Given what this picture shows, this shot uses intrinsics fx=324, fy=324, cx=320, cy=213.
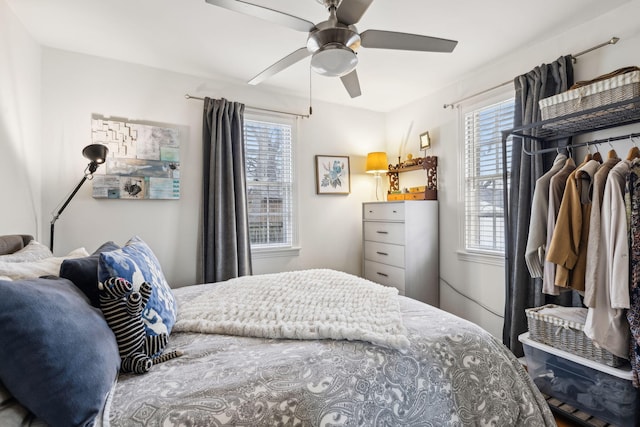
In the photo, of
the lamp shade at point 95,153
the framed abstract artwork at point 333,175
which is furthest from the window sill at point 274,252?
the lamp shade at point 95,153

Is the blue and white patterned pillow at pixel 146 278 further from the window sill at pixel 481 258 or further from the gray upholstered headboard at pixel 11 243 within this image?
the window sill at pixel 481 258

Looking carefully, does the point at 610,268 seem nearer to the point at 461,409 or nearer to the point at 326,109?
the point at 461,409

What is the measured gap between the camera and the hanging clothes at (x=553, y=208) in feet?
6.72

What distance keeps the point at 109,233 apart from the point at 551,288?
3.39 m

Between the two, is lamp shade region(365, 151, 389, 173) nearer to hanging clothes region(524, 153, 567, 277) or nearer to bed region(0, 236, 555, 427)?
hanging clothes region(524, 153, 567, 277)

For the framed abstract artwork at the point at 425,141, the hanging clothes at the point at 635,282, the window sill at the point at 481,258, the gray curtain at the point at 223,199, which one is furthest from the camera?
the framed abstract artwork at the point at 425,141

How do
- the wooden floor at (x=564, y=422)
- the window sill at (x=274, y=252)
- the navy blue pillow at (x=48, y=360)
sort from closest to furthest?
the navy blue pillow at (x=48, y=360), the wooden floor at (x=564, y=422), the window sill at (x=274, y=252)

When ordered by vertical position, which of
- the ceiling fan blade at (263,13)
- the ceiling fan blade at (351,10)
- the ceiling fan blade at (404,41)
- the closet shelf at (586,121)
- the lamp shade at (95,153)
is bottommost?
the lamp shade at (95,153)

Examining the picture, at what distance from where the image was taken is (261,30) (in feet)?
7.74

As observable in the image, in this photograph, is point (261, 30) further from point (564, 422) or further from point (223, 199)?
point (564, 422)

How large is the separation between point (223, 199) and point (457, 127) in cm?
244

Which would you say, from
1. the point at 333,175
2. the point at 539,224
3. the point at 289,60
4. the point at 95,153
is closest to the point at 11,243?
the point at 95,153

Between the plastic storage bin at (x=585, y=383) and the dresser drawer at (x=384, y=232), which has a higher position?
the dresser drawer at (x=384, y=232)

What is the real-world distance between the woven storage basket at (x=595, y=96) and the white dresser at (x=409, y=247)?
4.68 ft
